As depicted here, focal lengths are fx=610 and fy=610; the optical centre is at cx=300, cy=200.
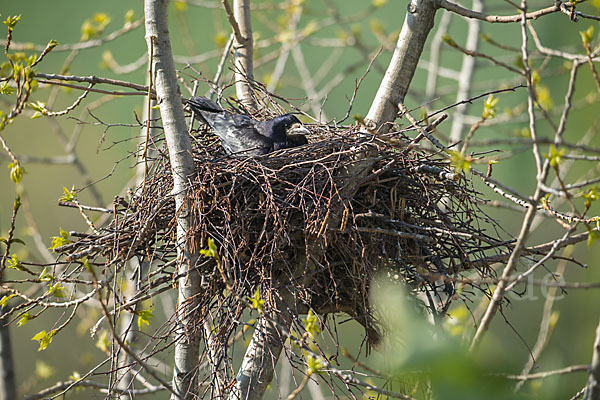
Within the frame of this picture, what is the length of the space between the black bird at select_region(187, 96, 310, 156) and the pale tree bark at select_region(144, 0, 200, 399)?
0.55m

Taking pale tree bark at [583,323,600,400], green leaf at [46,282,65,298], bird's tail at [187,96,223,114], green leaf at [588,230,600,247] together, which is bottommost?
pale tree bark at [583,323,600,400]

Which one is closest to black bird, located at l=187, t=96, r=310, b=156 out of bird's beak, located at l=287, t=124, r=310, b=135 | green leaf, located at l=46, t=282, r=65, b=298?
bird's beak, located at l=287, t=124, r=310, b=135

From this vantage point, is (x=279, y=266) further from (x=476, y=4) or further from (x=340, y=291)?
(x=476, y=4)

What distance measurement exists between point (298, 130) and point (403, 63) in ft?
2.48

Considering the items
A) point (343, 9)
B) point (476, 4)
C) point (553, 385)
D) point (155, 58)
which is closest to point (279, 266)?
point (155, 58)

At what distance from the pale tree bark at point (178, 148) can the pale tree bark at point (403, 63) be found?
0.83 metres

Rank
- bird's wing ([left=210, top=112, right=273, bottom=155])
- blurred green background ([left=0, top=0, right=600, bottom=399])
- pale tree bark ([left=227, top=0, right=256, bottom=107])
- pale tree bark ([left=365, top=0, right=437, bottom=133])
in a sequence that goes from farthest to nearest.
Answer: blurred green background ([left=0, top=0, right=600, bottom=399])
pale tree bark ([left=227, top=0, right=256, bottom=107])
bird's wing ([left=210, top=112, right=273, bottom=155])
pale tree bark ([left=365, top=0, right=437, bottom=133])

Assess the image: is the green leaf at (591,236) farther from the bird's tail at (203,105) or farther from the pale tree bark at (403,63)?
the bird's tail at (203,105)

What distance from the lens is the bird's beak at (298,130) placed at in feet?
10.4

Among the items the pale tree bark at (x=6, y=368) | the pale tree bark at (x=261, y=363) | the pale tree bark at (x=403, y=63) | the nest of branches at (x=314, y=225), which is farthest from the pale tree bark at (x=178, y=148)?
the pale tree bark at (x=6, y=368)

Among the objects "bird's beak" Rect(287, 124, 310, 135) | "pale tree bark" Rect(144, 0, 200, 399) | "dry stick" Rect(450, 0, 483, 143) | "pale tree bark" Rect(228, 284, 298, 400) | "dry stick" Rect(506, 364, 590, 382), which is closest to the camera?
"dry stick" Rect(506, 364, 590, 382)

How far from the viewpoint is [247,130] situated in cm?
314

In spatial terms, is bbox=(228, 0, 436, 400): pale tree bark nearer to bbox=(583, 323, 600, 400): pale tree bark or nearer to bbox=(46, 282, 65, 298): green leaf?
bbox=(46, 282, 65, 298): green leaf

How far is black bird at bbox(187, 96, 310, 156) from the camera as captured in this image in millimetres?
3041
